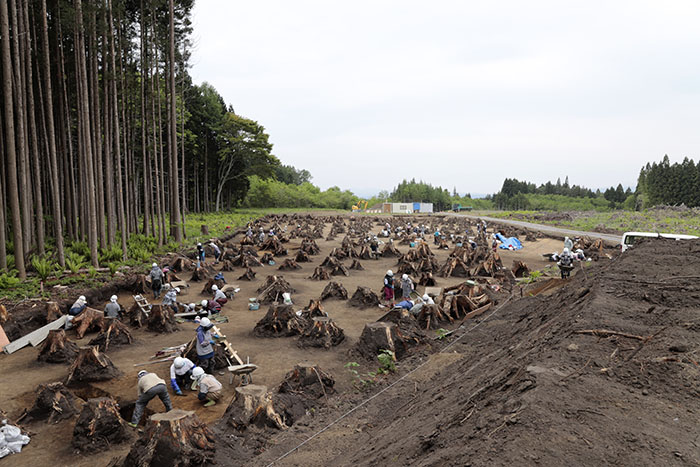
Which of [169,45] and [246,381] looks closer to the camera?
[246,381]

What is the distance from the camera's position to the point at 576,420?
365 centimetres

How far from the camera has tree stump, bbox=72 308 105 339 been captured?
12805 mm

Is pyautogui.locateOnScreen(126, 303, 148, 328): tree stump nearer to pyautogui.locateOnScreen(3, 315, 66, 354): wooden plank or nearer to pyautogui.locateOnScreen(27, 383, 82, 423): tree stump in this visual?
pyautogui.locateOnScreen(3, 315, 66, 354): wooden plank

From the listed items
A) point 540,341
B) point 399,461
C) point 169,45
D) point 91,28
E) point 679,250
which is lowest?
point 399,461

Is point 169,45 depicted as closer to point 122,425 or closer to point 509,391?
point 122,425

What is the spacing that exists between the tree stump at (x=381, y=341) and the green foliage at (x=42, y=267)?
47.2 feet

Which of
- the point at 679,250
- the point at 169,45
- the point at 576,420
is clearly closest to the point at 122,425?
the point at 576,420

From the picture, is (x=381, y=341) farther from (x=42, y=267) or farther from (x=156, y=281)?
(x=42, y=267)

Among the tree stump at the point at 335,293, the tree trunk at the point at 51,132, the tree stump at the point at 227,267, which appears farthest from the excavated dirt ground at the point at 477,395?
the tree stump at the point at 227,267

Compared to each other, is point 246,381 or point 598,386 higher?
point 598,386

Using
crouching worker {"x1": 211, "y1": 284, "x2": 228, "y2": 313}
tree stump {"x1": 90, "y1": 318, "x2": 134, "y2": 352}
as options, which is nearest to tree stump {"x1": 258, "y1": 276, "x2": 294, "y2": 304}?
crouching worker {"x1": 211, "y1": 284, "x2": 228, "y2": 313}

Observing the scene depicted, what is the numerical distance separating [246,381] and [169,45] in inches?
1042

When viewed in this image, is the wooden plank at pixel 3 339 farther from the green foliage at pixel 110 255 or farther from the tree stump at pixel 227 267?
the tree stump at pixel 227 267

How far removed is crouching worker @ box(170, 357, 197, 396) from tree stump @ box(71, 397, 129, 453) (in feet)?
5.85
